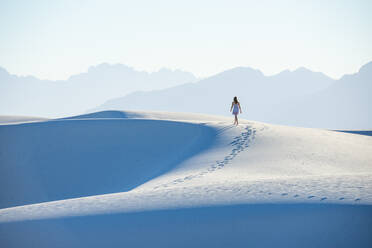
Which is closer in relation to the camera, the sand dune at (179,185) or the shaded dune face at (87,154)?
the sand dune at (179,185)

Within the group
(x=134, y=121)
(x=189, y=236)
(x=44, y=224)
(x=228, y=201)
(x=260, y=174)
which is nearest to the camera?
(x=189, y=236)

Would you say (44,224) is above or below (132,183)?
above

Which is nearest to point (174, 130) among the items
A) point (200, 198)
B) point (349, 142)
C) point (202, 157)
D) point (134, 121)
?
point (134, 121)

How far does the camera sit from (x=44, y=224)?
14.4 feet

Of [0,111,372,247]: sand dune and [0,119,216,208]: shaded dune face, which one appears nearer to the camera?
[0,111,372,247]: sand dune

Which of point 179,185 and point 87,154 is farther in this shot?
point 87,154

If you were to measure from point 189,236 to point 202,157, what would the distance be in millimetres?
6407

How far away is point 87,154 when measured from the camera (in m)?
13.5

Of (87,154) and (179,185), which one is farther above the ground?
(179,185)

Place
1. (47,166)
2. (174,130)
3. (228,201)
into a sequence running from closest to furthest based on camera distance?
1. (228,201)
2. (47,166)
3. (174,130)

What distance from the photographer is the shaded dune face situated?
1120 centimetres

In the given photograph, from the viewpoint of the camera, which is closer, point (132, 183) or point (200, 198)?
point (200, 198)

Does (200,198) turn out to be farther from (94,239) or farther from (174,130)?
(174,130)

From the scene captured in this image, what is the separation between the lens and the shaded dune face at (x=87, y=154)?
11.2 m
